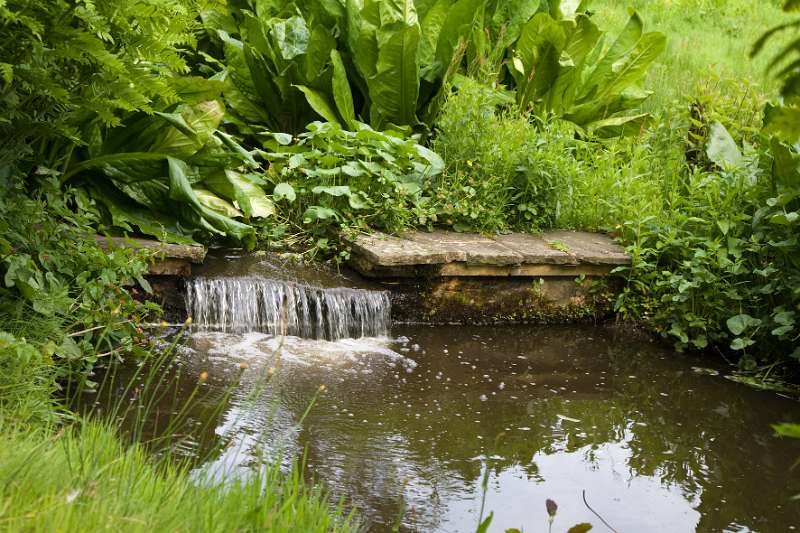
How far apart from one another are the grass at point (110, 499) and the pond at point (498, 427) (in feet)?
1.25

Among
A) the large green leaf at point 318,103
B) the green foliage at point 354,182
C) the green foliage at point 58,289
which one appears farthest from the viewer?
the large green leaf at point 318,103

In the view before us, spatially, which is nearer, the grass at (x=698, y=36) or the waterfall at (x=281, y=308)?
the waterfall at (x=281, y=308)

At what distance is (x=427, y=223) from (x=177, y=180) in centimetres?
184

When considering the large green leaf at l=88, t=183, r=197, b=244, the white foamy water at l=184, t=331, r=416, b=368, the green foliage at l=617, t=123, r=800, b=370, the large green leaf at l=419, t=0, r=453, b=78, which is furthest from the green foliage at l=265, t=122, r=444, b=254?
the green foliage at l=617, t=123, r=800, b=370

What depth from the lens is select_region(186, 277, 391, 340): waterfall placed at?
493 cm

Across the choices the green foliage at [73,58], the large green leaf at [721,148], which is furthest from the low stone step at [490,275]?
the green foliage at [73,58]

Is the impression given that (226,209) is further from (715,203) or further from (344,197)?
(715,203)

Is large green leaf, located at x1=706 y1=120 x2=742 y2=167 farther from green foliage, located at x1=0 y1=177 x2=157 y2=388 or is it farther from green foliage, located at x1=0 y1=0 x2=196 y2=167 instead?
green foliage, located at x1=0 y1=177 x2=157 y2=388

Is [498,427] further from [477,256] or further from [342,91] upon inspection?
[342,91]

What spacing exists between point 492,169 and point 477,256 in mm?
964

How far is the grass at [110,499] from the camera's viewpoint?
1671 mm

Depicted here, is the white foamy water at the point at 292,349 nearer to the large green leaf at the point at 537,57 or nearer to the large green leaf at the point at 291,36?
the large green leaf at the point at 291,36

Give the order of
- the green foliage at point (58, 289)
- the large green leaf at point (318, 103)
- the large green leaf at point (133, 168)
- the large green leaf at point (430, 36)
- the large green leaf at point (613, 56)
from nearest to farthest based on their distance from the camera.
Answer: the green foliage at point (58, 289)
the large green leaf at point (133, 168)
the large green leaf at point (318, 103)
the large green leaf at point (430, 36)
the large green leaf at point (613, 56)

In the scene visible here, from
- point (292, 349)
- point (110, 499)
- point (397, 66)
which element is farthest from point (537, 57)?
point (110, 499)
